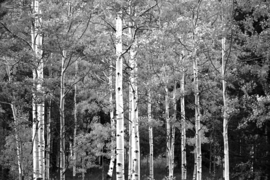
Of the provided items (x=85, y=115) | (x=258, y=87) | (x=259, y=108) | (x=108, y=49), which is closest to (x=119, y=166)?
(x=259, y=108)

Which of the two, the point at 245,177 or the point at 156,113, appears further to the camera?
the point at 156,113

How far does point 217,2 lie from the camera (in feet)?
54.4

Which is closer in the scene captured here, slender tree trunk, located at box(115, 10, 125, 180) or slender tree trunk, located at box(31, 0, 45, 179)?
slender tree trunk, located at box(115, 10, 125, 180)

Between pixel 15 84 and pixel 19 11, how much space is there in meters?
3.41

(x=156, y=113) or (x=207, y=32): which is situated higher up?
(x=207, y=32)

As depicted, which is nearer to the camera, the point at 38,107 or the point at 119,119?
the point at 119,119

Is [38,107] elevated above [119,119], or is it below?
above

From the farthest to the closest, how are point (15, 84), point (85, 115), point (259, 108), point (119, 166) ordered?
point (85, 115)
point (15, 84)
point (259, 108)
point (119, 166)

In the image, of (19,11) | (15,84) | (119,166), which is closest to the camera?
(119,166)

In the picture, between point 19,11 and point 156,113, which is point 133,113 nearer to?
point 19,11

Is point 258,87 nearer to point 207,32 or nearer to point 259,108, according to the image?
point 207,32

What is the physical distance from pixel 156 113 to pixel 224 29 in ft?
45.4

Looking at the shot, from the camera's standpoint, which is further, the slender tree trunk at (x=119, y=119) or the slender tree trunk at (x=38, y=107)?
the slender tree trunk at (x=38, y=107)

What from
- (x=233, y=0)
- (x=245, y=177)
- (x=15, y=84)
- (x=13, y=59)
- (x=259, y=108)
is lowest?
(x=245, y=177)
